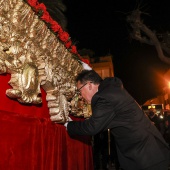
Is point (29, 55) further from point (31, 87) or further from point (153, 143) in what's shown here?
point (153, 143)

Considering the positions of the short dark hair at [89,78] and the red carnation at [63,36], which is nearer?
the short dark hair at [89,78]

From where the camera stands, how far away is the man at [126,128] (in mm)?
1832

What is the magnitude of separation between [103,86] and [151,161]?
2.39ft

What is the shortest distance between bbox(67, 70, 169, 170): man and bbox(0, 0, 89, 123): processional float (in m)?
0.48

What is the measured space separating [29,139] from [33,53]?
2.32ft

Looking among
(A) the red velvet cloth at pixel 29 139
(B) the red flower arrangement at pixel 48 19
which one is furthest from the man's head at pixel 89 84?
(B) the red flower arrangement at pixel 48 19

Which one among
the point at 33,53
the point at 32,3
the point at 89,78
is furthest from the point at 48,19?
the point at 89,78

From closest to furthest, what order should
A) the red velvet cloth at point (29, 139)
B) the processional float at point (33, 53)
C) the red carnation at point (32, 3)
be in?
the red velvet cloth at point (29, 139) < the processional float at point (33, 53) < the red carnation at point (32, 3)

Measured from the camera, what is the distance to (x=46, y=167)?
6.23 ft

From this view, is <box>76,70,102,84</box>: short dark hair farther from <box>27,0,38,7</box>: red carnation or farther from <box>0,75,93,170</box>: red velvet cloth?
<box>27,0,38,7</box>: red carnation

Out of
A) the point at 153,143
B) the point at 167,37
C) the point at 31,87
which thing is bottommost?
the point at 153,143

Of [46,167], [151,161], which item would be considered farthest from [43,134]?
[151,161]

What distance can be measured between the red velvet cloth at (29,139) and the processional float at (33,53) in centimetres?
8

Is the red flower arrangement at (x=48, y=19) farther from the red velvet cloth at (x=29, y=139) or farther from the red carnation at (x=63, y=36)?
A: the red velvet cloth at (x=29, y=139)
